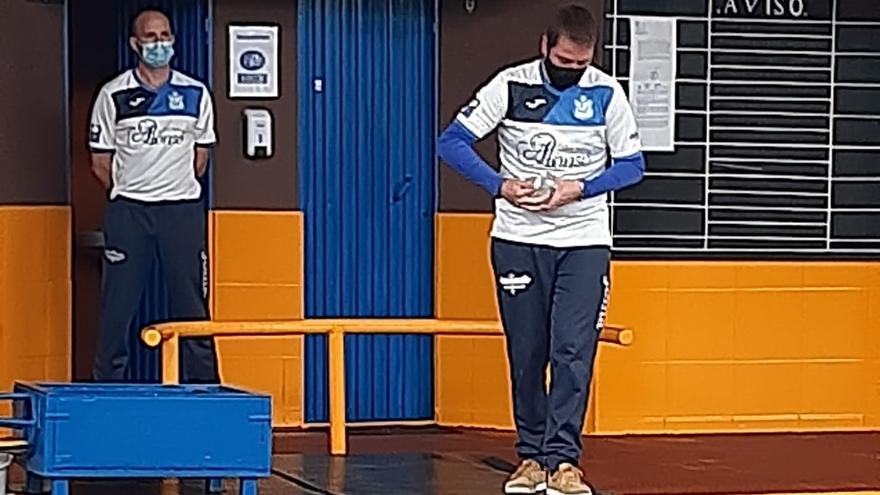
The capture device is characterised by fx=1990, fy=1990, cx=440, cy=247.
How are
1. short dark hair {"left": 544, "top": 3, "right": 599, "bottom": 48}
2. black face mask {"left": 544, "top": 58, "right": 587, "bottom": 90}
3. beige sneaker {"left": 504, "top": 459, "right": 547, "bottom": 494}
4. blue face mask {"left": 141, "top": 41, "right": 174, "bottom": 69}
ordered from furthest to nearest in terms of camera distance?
blue face mask {"left": 141, "top": 41, "right": 174, "bottom": 69} → beige sneaker {"left": 504, "top": 459, "right": 547, "bottom": 494} → black face mask {"left": 544, "top": 58, "right": 587, "bottom": 90} → short dark hair {"left": 544, "top": 3, "right": 599, "bottom": 48}

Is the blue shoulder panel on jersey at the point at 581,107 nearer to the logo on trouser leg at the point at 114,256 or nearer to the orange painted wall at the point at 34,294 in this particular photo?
the logo on trouser leg at the point at 114,256

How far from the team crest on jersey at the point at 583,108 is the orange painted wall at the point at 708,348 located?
2581mm

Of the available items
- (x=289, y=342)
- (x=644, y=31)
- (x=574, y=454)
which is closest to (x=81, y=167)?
(x=289, y=342)

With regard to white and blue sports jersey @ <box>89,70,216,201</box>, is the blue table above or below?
below

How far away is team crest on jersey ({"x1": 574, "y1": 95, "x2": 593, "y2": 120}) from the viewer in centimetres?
828

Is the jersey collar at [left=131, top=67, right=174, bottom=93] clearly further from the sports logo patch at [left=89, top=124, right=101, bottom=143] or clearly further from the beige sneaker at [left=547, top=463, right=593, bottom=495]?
the beige sneaker at [left=547, top=463, right=593, bottom=495]

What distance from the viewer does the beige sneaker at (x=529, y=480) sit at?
8438 mm

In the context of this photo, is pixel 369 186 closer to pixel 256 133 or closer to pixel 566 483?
pixel 256 133

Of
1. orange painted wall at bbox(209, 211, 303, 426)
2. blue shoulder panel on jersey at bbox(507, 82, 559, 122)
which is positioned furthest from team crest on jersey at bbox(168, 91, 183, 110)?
blue shoulder panel on jersey at bbox(507, 82, 559, 122)

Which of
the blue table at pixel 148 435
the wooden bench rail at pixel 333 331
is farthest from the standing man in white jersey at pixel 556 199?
the blue table at pixel 148 435

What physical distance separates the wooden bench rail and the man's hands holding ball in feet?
3.90

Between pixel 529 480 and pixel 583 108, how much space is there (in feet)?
5.22

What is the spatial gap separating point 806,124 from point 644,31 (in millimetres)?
1099

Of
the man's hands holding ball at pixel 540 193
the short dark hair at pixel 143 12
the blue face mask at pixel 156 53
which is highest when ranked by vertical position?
the short dark hair at pixel 143 12
